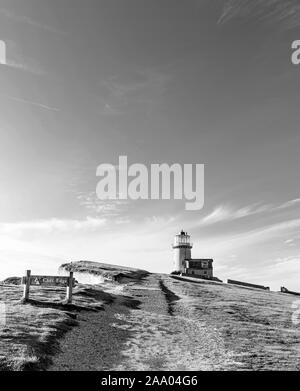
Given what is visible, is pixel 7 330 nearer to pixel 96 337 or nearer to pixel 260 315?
pixel 96 337

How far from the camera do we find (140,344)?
19.2 metres

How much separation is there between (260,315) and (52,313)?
61.7 ft

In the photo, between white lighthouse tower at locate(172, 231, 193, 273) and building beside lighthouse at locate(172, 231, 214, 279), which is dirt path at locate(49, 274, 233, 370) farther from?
white lighthouse tower at locate(172, 231, 193, 273)

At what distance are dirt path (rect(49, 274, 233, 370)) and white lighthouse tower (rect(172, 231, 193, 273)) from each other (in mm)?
76309

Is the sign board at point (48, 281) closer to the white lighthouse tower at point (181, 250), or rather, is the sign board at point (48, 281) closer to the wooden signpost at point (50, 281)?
the wooden signpost at point (50, 281)

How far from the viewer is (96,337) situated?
65.5 ft

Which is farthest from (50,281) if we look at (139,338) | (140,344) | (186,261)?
(186,261)

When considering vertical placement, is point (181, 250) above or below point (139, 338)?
above

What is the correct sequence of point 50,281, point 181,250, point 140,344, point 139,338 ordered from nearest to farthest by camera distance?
1. point 140,344
2. point 139,338
3. point 50,281
4. point 181,250

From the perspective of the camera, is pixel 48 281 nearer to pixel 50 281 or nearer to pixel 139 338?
pixel 50 281

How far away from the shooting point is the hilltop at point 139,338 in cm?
A: 1575

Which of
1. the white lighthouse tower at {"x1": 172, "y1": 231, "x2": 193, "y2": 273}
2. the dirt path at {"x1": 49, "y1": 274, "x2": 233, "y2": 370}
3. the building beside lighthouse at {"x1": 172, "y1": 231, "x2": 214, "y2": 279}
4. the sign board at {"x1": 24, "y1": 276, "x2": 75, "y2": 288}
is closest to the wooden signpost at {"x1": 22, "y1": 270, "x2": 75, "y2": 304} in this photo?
the sign board at {"x1": 24, "y1": 276, "x2": 75, "y2": 288}

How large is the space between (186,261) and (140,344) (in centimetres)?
8492
